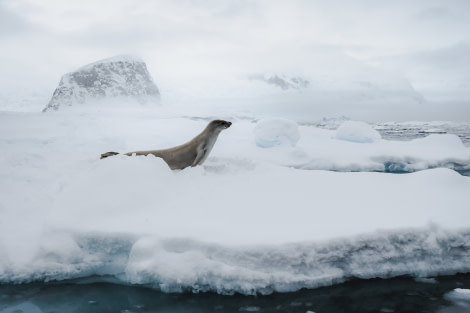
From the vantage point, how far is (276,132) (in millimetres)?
10062

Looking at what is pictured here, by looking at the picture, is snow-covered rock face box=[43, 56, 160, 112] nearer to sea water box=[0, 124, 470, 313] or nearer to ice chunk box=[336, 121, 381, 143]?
ice chunk box=[336, 121, 381, 143]

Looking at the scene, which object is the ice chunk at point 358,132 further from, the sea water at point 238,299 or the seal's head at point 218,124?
the sea water at point 238,299

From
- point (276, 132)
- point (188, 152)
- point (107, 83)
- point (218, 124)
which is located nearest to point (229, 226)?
point (188, 152)

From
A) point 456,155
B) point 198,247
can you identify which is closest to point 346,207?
point 198,247

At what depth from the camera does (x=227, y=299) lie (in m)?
2.57

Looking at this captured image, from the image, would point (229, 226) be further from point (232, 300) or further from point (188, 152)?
point (188, 152)

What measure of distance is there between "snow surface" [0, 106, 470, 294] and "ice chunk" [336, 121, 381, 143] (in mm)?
8196

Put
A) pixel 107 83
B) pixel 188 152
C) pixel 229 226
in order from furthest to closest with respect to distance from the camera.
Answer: pixel 107 83 → pixel 188 152 → pixel 229 226

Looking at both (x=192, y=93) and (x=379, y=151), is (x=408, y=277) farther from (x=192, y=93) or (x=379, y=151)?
(x=192, y=93)

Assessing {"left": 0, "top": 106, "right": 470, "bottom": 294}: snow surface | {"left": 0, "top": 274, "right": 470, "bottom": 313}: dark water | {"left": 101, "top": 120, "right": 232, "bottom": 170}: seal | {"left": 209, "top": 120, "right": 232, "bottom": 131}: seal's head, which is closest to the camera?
{"left": 0, "top": 274, "right": 470, "bottom": 313}: dark water

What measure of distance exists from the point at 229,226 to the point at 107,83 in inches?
3953

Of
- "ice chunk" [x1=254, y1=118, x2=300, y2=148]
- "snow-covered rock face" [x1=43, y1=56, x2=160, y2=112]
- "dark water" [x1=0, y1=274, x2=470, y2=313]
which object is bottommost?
"dark water" [x1=0, y1=274, x2=470, y2=313]

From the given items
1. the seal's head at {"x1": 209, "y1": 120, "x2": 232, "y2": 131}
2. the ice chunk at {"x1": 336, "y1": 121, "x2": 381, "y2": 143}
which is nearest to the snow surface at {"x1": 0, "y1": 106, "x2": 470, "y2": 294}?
the seal's head at {"x1": 209, "y1": 120, "x2": 232, "y2": 131}

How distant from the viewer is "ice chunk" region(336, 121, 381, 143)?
1217 cm
